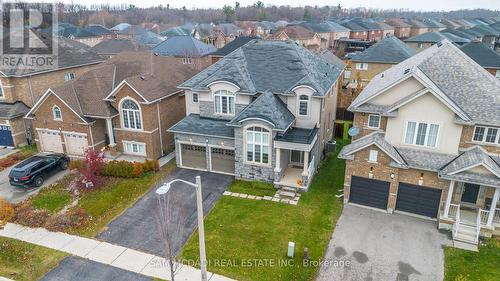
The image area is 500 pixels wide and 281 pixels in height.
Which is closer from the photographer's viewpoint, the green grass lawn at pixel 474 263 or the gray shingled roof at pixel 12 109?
the green grass lawn at pixel 474 263

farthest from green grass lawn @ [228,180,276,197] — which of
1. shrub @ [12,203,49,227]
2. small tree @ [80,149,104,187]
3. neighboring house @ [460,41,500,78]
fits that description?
neighboring house @ [460,41,500,78]

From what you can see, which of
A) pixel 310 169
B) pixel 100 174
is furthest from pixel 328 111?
pixel 100 174

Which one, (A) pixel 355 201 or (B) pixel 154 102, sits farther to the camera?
(B) pixel 154 102

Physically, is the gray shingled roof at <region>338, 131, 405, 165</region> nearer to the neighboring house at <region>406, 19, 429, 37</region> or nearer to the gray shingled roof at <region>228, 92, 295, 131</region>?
the gray shingled roof at <region>228, 92, 295, 131</region>

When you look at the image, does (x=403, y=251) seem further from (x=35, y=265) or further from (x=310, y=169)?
(x=35, y=265)

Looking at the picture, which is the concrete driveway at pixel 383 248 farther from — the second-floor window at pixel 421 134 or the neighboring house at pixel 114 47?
the neighboring house at pixel 114 47

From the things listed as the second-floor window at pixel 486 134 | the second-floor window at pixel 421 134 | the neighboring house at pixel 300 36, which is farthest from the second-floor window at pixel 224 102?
the neighboring house at pixel 300 36
